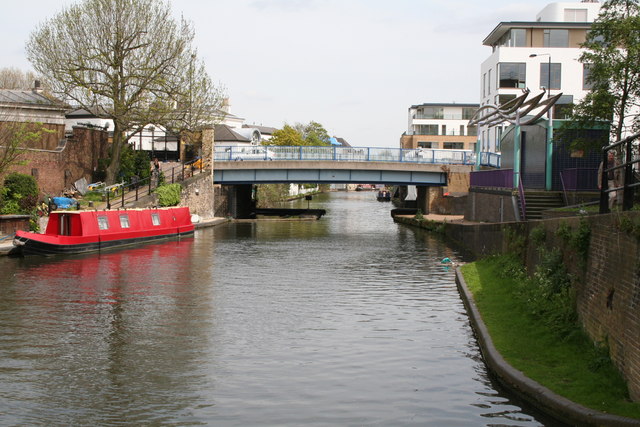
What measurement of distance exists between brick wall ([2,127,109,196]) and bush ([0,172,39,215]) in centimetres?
79

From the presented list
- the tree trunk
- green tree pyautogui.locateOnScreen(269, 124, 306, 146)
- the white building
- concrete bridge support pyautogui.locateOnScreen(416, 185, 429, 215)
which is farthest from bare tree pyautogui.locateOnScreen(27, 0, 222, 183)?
green tree pyautogui.locateOnScreen(269, 124, 306, 146)

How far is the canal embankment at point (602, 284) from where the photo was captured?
28.8 ft

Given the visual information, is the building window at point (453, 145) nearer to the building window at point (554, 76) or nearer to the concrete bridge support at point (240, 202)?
the building window at point (554, 76)

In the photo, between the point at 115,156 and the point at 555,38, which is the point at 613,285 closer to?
the point at 115,156

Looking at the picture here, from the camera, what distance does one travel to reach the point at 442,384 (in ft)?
36.8

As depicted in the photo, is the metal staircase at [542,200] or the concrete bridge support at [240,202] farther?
the concrete bridge support at [240,202]

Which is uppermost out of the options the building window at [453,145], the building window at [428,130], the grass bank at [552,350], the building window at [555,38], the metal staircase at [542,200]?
the building window at [555,38]

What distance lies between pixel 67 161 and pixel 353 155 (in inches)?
668

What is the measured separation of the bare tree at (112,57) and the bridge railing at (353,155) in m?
5.94

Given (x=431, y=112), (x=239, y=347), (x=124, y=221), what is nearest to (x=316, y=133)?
(x=431, y=112)

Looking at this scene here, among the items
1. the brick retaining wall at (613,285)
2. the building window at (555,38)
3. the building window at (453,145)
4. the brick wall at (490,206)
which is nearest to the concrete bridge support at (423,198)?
the brick wall at (490,206)

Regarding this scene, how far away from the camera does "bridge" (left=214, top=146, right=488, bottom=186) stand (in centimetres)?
4569

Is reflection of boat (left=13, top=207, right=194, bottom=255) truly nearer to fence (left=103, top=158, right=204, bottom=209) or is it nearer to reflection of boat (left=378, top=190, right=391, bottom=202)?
fence (left=103, top=158, right=204, bottom=209)

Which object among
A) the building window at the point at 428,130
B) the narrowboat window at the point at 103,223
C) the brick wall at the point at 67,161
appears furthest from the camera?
the building window at the point at 428,130
